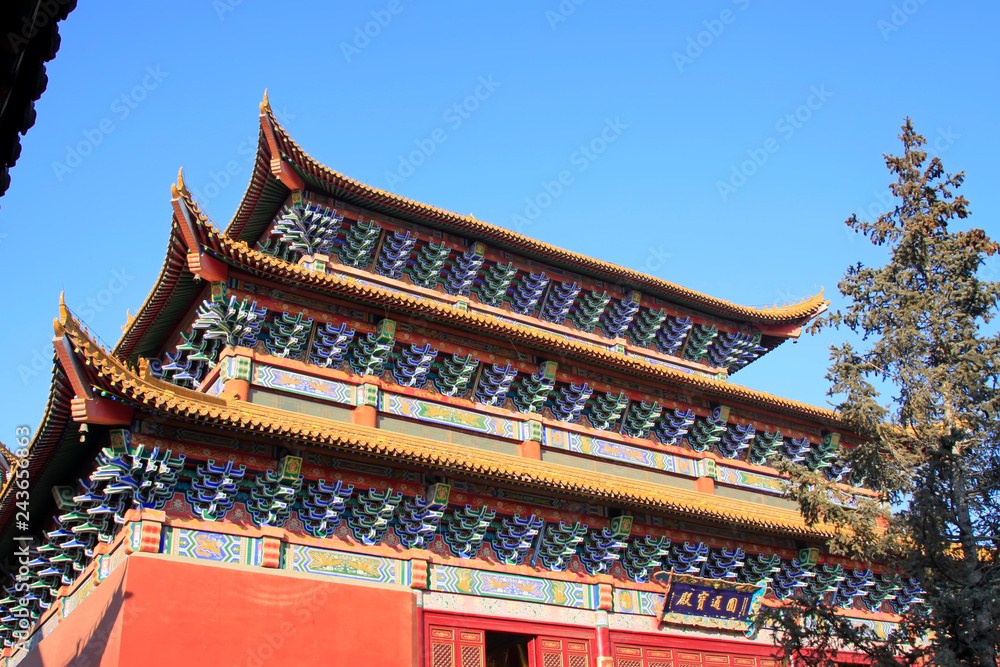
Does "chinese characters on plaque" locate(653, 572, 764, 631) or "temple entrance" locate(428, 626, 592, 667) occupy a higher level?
"chinese characters on plaque" locate(653, 572, 764, 631)

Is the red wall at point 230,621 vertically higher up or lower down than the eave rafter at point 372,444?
lower down

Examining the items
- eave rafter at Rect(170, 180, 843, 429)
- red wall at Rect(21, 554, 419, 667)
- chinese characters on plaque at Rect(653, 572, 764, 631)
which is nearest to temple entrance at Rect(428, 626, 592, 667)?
red wall at Rect(21, 554, 419, 667)

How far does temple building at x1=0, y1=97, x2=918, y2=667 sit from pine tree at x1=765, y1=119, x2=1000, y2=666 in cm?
218

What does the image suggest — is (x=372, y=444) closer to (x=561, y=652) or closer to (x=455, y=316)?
(x=455, y=316)

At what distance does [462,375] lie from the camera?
17016mm

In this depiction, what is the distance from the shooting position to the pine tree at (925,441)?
40.4ft

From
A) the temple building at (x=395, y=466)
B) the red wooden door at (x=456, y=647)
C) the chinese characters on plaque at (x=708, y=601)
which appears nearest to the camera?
the temple building at (x=395, y=466)

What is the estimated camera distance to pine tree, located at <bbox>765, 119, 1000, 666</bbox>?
40.4ft

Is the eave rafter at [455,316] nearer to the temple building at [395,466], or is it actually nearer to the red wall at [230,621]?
the temple building at [395,466]

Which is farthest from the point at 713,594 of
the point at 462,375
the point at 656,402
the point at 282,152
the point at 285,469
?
the point at 282,152

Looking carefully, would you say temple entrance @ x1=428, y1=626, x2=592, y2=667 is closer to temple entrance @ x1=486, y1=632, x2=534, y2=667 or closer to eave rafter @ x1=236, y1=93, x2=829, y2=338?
temple entrance @ x1=486, y1=632, x2=534, y2=667

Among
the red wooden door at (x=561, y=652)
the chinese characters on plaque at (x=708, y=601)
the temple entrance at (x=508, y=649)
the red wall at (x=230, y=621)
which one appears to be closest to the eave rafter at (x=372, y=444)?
the chinese characters on plaque at (x=708, y=601)

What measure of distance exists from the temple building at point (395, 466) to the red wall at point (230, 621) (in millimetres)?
38

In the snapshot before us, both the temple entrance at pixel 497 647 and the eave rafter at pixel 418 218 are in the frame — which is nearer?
the temple entrance at pixel 497 647
